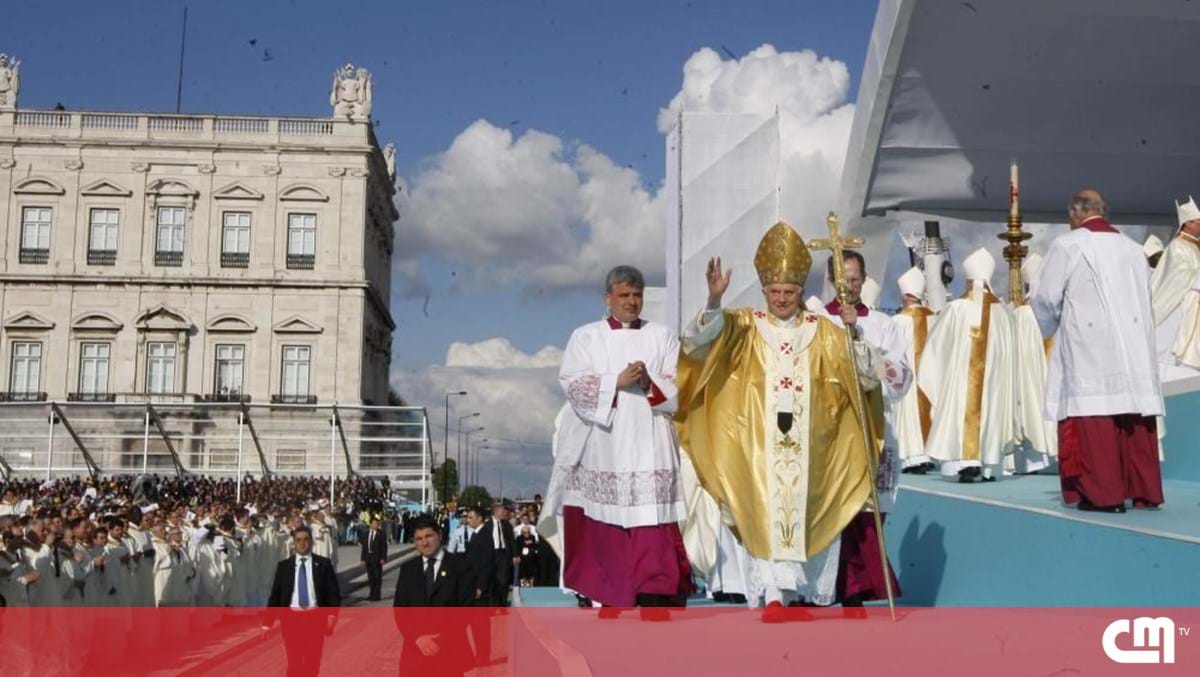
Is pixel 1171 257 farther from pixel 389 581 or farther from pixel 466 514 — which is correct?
pixel 389 581

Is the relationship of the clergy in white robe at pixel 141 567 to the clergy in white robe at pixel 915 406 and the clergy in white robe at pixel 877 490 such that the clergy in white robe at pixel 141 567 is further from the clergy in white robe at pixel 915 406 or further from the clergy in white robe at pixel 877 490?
the clergy in white robe at pixel 877 490

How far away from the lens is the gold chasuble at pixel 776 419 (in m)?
5.85

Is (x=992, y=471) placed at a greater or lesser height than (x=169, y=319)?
lesser

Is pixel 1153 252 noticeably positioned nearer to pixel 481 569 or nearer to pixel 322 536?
pixel 481 569

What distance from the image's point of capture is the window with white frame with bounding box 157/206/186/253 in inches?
2085

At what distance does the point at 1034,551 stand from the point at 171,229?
5147 centimetres

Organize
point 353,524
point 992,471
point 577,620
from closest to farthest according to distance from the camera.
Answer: point 577,620 → point 992,471 → point 353,524

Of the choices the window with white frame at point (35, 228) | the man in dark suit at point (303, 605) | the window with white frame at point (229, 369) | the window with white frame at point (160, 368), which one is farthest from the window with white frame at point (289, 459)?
the man in dark suit at point (303, 605)

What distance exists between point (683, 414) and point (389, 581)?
62.0ft

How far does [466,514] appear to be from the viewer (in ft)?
43.9

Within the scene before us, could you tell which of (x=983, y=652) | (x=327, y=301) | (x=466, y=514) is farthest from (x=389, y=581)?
(x=327, y=301)

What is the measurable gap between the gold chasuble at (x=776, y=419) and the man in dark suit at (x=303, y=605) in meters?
2.99

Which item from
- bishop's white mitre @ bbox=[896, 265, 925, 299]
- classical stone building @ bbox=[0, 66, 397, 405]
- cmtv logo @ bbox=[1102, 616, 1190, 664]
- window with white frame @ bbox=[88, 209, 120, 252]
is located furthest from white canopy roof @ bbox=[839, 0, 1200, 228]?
window with white frame @ bbox=[88, 209, 120, 252]

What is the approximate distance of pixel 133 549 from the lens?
1259 cm
